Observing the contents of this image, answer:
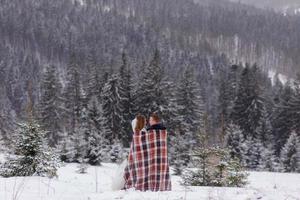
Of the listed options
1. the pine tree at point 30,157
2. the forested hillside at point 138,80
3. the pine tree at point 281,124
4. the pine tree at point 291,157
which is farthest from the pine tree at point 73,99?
the pine tree at point 30,157

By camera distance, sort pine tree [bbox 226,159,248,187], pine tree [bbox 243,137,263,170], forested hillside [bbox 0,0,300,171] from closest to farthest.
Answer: pine tree [bbox 226,159,248,187], pine tree [bbox 243,137,263,170], forested hillside [bbox 0,0,300,171]

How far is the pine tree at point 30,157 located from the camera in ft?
32.4

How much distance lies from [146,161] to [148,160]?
0.10ft

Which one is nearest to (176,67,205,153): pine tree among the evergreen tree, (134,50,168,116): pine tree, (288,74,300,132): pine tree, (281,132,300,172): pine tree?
(134,50,168,116): pine tree

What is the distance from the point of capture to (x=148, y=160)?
5707 mm

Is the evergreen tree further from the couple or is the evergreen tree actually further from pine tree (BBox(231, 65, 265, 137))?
the couple

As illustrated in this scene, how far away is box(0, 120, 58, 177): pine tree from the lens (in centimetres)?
988

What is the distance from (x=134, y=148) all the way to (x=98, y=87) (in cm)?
4012

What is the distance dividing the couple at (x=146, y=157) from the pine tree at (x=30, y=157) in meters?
4.57

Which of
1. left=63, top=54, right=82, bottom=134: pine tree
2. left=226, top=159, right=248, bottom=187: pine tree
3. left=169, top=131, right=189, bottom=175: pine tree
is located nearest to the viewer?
left=226, top=159, right=248, bottom=187: pine tree

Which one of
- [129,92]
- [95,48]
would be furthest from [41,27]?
[129,92]

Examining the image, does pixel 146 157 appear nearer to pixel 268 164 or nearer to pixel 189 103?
pixel 268 164

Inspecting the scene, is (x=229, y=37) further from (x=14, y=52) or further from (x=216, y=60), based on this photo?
(x=14, y=52)

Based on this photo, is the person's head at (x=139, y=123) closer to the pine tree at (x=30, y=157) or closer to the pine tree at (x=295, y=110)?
the pine tree at (x=30, y=157)
